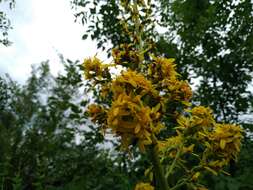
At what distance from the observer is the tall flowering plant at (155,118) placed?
2.10m

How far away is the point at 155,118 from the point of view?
7.25 ft

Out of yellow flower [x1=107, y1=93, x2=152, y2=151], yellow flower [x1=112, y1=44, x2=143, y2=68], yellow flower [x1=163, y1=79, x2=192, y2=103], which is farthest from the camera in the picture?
yellow flower [x1=112, y1=44, x2=143, y2=68]

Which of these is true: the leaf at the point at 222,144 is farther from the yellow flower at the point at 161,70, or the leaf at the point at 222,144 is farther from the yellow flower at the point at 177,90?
the yellow flower at the point at 161,70

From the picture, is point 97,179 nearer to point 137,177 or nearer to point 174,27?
point 137,177

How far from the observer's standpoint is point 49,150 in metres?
5.88

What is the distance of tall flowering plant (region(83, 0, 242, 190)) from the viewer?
2.10m

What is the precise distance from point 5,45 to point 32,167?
24.4 ft

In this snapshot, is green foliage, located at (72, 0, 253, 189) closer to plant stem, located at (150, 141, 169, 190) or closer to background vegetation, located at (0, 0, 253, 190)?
background vegetation, located at (0, 0, 253, 190)

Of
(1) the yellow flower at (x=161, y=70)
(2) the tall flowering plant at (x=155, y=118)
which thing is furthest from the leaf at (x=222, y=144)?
(1) the yellow flower at (x=161, y=70)

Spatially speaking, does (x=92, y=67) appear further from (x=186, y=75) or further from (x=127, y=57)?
(x=186, y=75)

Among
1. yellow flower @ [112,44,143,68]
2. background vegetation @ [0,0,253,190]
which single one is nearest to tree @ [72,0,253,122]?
background vegetation @ [0,0,253,190]

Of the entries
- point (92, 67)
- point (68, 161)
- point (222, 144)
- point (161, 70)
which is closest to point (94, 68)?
point (92, 67)

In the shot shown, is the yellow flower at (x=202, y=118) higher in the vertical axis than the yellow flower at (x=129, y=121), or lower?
higher

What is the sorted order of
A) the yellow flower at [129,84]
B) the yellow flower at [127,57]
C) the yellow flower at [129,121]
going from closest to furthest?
the yellow flower at [129,121] < the yellow flower at [129,84] < the yellow flower at [127,57]
